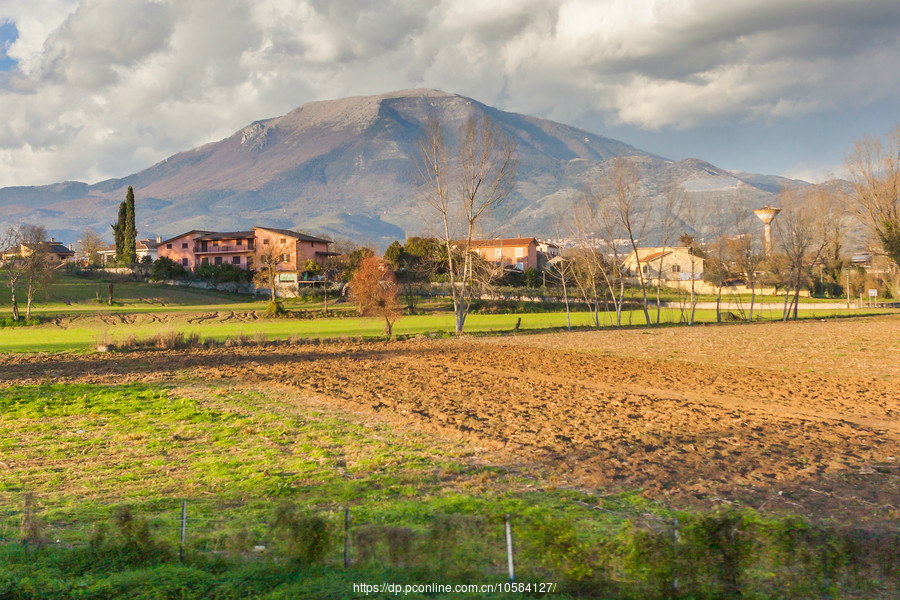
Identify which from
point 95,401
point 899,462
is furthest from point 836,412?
point 95,401

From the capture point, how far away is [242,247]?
94.9m

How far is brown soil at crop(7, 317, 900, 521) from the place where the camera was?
9398 mm

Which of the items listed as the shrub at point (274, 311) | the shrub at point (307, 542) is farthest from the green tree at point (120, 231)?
the shrub at point (307, 542)

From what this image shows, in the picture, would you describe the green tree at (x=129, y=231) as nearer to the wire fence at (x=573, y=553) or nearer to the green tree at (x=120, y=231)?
the green tree at (x=120, y=231)

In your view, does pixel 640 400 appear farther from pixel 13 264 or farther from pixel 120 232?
pixel 120 232

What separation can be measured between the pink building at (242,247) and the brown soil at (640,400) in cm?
5773

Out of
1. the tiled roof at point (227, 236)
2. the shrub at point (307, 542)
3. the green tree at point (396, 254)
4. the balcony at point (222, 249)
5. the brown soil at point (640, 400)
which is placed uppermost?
the tiled roof at point (227, 236)

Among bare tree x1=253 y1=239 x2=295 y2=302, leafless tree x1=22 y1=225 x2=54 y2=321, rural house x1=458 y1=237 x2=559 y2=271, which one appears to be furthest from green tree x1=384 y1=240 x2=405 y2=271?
leafless tree x1=22 y1=225 x2=54 y2=321

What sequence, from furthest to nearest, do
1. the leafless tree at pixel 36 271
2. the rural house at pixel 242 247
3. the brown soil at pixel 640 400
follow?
1. the rural house at pixel 242 247
2. the leafless tree at pixel 36 271
3. the brown soil at pixel 640 400

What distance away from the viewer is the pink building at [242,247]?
88.0 meters

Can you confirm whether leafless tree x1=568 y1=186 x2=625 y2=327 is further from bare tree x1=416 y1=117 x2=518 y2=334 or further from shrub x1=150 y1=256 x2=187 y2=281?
shrub x1=150 y1=256 x2=187 y2=281

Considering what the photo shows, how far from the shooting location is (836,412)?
48.6 ft

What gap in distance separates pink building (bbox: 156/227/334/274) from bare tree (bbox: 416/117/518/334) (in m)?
47.0

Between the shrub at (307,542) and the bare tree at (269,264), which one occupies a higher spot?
the bare tree at (269,264)
